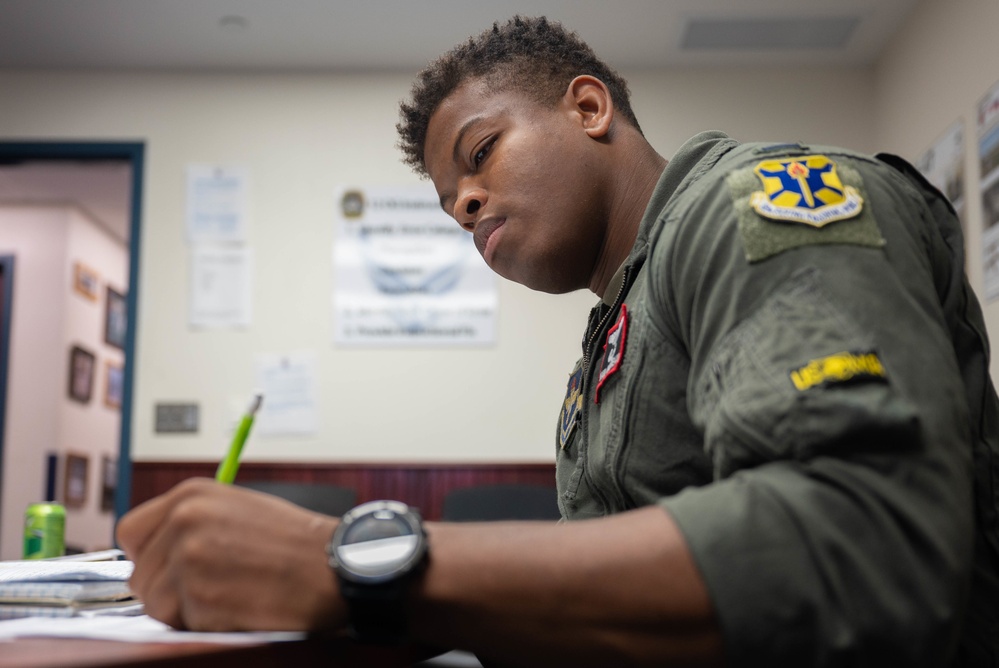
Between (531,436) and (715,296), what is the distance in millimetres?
3286

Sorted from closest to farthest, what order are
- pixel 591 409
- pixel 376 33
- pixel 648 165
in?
pixel 591 409
pixel 648 165
pixel 376 33

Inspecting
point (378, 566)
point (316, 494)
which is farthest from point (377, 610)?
point (316, 494)

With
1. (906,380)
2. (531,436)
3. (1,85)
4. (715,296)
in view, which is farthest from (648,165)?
(1,85)

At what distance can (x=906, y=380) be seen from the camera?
65 centimetres

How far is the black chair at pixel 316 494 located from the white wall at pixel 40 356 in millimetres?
2694

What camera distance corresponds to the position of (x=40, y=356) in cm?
579

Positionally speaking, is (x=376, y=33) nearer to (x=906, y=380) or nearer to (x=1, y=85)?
(x=1, y=85)

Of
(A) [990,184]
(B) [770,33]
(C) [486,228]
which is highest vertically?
(B) [770,33]

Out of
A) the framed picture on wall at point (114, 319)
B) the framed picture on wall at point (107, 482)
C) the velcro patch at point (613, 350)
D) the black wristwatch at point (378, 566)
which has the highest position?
the framed picture on wall at point (114, 319)

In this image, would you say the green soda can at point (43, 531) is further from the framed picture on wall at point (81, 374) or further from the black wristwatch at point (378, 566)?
the framed picture on wall at point (81, 374)

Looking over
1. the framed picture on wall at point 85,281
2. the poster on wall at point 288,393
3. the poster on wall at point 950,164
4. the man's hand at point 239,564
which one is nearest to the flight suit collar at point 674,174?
the man's hand at point 239,564

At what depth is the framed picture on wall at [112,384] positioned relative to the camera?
6484 mm

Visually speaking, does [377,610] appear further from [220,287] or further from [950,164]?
[220,287]

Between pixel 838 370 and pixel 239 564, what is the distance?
0.41 metres
